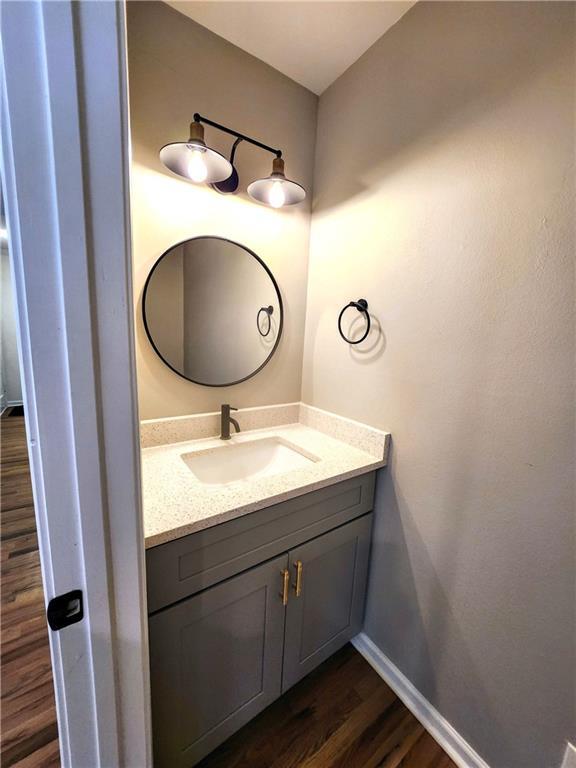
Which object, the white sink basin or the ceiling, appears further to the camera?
the white sink basin

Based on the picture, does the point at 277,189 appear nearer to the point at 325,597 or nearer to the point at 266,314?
the point at 266,314

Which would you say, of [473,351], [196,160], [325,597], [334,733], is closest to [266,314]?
[196,160]

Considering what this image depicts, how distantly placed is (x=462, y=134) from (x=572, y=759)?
1.80 meters

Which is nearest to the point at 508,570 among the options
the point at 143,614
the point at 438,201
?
the point at 143,614

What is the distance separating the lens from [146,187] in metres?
1.13

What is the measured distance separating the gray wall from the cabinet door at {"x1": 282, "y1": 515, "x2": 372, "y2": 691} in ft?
0.32

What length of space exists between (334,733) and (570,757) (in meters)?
0.71

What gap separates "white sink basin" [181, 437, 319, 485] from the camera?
1.29 metres

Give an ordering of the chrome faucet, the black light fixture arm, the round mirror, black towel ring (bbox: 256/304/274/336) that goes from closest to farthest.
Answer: the black light fixture arm < the round mirror < the chrome faucet < black towel ring (bbox: 256/304/274/336)

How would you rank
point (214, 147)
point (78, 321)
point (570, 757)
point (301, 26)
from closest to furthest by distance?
1. point (78, 321)
2. point (570, 757)
3. point (301, 26)
4. point (214, 147)

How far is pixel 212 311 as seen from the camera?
4.54ft

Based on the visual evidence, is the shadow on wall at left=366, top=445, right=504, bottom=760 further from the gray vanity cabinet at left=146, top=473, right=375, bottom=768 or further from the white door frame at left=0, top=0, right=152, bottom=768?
the white door frame at left=0, top=0, right=152, bottom=768

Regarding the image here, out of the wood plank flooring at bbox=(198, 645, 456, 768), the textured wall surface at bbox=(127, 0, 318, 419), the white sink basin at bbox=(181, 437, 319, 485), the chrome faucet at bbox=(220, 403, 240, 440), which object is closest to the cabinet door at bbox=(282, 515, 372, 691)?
the wood plank flooring at bbox=(198, 645, 456, 768)

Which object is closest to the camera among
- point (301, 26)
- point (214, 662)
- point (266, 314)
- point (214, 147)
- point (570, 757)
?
point (570, 757)
